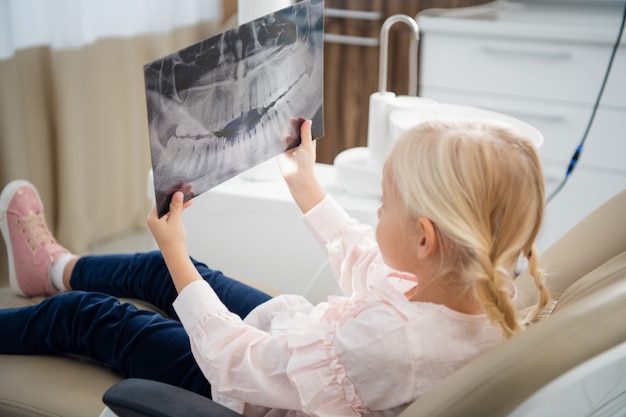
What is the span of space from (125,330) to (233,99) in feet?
1.33

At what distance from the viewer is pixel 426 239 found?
869 mm

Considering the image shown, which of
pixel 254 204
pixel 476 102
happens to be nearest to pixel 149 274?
pixel 254 204

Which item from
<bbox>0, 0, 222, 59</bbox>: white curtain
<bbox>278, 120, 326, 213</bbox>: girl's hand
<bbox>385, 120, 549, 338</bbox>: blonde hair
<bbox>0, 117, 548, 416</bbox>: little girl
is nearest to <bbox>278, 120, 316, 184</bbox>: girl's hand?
<bbox>278, 120, 326, 213</bbox>: girl's hand

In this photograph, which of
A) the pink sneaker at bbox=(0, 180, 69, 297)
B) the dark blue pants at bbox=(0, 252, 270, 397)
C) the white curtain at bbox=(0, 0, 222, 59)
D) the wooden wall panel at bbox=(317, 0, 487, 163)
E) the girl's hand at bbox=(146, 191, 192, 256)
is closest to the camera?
the girl's hand at bbox=(146, 191, 192, 256)

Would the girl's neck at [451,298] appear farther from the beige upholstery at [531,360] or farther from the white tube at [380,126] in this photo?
the white tube at [380,126]

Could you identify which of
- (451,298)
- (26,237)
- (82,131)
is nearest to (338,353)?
(451,298)

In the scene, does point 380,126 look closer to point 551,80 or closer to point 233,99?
point 233,99

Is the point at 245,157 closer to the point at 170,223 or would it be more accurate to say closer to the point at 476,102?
the point at 170,223

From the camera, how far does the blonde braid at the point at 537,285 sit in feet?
3.00

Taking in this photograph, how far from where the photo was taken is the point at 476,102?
225cm

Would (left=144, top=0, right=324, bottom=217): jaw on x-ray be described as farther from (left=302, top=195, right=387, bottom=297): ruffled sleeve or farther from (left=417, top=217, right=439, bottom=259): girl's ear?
(left=417, top=217, right=439, bottom=259): girl's ear

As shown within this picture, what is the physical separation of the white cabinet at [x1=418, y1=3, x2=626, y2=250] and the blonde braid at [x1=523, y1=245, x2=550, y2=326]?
4.04ft

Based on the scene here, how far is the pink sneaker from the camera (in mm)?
1423

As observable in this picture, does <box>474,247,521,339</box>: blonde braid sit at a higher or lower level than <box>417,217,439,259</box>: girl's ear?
lower
